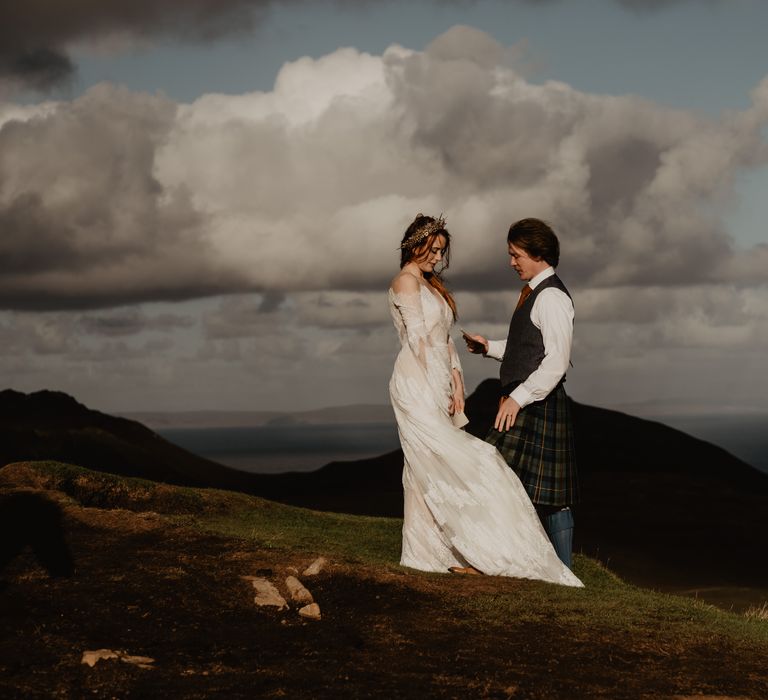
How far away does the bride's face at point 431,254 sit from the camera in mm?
8203

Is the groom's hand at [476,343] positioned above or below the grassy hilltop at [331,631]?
above

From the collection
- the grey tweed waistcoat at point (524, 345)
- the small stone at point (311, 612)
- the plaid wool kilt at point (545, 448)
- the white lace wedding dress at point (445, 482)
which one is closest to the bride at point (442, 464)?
the white lace wedding dress at point (445, 482)

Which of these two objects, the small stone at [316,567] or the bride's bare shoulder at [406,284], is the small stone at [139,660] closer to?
the small stone at [316,567]

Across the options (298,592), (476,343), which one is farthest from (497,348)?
(298,592)

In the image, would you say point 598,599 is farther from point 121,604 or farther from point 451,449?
point 121,604

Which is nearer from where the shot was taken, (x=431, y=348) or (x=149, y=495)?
(x=431, y=348)

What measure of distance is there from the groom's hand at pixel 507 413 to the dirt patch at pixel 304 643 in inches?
49.2

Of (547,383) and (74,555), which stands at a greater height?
(547,383)

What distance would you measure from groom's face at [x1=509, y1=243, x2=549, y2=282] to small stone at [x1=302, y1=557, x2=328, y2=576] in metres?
2.87

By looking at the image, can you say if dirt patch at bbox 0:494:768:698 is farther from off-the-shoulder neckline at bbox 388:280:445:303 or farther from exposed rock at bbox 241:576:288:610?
off-the-shoulder neckline at bbox 388:280:445:303

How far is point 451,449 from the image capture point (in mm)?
8109

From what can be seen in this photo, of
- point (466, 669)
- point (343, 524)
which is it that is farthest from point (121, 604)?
point (343, 524)

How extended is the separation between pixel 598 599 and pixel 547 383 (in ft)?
5.61

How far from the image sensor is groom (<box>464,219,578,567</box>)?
7703mm
